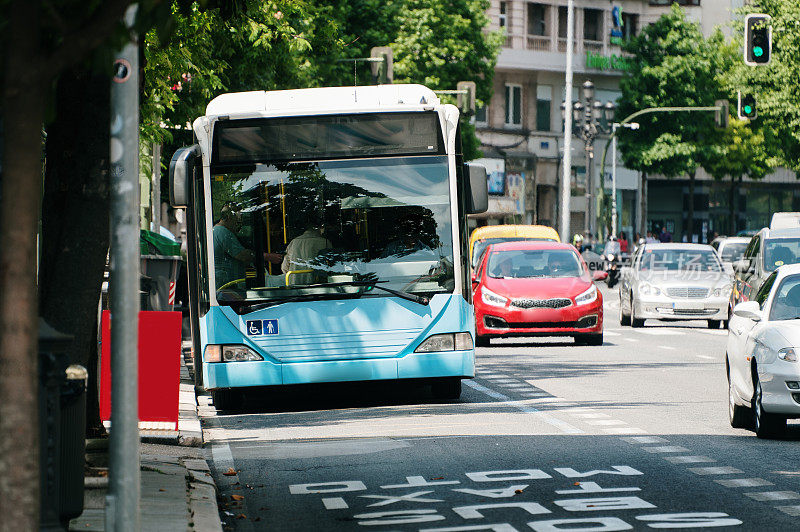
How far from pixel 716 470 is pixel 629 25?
67.4 m

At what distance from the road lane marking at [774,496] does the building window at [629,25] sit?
6774cm

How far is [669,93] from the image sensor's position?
72000 millimetres

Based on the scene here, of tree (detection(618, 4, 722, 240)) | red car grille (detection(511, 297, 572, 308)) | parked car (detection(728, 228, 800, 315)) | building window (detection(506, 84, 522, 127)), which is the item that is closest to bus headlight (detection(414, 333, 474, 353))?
red car grille (detection(511, 297, 572, 308))

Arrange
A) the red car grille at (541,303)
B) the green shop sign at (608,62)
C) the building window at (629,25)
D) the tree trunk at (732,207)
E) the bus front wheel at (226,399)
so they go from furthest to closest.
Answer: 1. the tree trunk at (732,207)
2. the building window at (629,25)
3. the green shop sign at (608,62)
4. the red car grille at (541,303)
5. the bus front wheel at (226,399)

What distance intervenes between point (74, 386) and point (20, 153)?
2.00 metres

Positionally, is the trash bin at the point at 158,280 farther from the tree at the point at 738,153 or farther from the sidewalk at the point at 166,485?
the tree at the point at 738,153

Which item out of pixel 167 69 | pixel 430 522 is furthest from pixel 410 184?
pixel 430 522

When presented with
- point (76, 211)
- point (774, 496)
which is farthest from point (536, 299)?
point (76, 211)

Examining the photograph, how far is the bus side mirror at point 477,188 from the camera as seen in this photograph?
15398 mm

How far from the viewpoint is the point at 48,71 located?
5.81 metres

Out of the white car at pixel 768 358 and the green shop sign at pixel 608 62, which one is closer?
the white car at pixel 768 358

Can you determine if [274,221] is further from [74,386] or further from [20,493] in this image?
[20,493]

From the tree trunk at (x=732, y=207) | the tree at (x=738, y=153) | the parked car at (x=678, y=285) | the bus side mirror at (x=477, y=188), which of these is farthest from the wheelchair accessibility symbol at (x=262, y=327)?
the tree trunk at (x=732, y=207)

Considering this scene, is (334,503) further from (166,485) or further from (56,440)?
(56,440)
